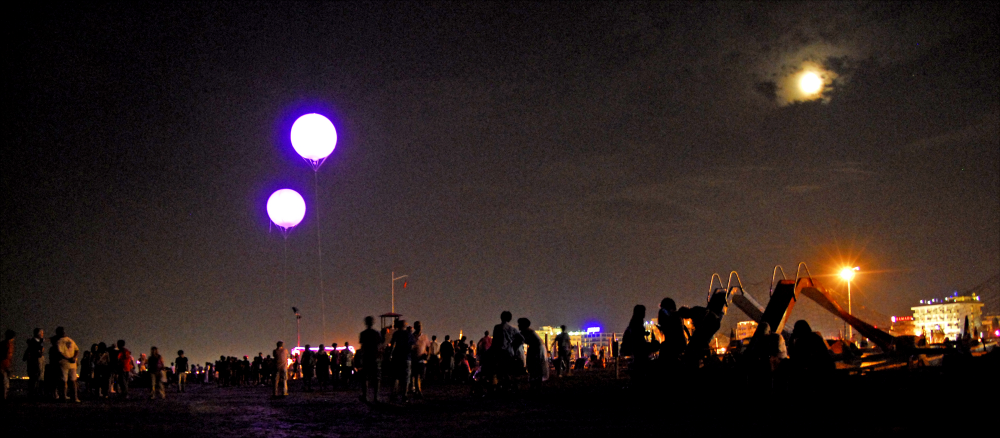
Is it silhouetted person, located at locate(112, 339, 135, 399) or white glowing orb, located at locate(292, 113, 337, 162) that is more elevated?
white glowing orb, located at locate(292, 113, 337, 162)

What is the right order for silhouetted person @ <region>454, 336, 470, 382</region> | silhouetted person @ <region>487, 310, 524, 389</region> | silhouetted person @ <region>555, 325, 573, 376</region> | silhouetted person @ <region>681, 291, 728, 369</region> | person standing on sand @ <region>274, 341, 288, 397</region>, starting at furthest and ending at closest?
silhouetted person @ <region>454, 336, 470, 382</region> → silhouetted person @ <region>555, 325, 573, 376</region> → person standing on sand @ <region>274, 341, 288, 397</region> → silhouetted person @ <region>487, 310, 524, 389</region> → silhouetted person @ <region>681, 291, 728, 369</region>

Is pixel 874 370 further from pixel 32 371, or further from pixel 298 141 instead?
pixel 32 371

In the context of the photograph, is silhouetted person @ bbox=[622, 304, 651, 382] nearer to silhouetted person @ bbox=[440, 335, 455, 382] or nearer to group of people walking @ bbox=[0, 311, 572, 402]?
group of people walking @ bbox=[0, 311, 572, 402]

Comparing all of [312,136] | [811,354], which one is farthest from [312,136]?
[811,354]

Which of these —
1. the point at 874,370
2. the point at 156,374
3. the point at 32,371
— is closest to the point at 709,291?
the point at 874,370

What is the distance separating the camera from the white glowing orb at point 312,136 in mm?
21250

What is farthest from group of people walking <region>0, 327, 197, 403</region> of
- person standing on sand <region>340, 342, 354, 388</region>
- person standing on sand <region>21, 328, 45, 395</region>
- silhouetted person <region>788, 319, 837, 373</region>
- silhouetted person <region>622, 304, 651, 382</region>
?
silhouetted person <region>788, 319, 837, 373</region>

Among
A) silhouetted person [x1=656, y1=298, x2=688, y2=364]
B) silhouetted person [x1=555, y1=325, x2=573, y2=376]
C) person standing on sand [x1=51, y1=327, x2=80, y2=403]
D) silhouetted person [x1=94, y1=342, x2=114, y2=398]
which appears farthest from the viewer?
silhouetted person [x1=555, y1=325, x2=573, y2=376]

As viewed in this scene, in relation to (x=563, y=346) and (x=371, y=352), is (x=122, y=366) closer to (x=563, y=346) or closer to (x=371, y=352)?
(x=371, y=352)

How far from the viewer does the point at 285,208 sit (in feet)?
80.0

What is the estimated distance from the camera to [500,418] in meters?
11.5

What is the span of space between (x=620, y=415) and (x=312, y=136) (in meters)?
13.6

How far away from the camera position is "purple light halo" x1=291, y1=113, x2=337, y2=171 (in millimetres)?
21250

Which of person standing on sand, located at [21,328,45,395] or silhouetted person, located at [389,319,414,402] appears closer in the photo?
silhouetted person, located at [389,319,414,402]
